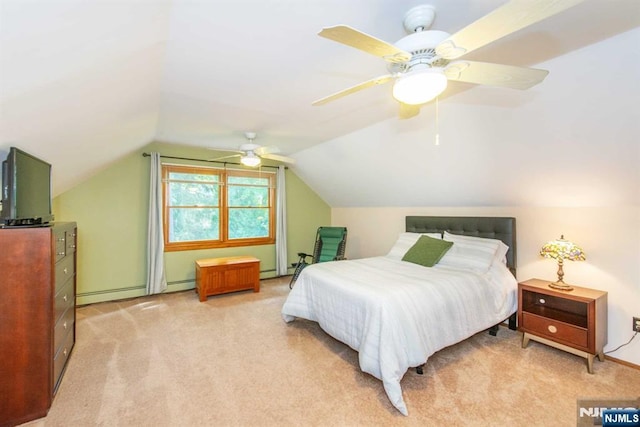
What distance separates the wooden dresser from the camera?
1735mm

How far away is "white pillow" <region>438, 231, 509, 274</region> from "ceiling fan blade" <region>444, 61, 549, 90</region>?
79.0 inches

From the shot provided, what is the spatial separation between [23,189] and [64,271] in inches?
32.5

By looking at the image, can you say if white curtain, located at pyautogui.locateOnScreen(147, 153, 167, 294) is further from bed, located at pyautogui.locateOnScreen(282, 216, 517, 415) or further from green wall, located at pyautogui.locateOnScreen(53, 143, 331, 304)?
bed, located at pyautogui.locateOnScreen(282, 216, 517, 415)

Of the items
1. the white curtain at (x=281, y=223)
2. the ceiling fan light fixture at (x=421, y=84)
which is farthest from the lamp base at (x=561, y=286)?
the white curtain at (x=281, y=223)

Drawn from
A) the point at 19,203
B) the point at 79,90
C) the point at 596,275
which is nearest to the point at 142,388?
the point at 19,203

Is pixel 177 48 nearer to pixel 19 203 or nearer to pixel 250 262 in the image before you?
pixel 19 203

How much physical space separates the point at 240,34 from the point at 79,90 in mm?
1065

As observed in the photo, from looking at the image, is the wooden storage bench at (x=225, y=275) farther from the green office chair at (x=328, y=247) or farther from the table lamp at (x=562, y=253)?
the table lamp at (x=562, y=253)

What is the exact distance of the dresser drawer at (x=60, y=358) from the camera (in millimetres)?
1995

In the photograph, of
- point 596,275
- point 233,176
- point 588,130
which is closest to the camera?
point 588,130

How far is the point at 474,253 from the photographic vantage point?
121 inches

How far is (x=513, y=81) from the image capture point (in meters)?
1.46

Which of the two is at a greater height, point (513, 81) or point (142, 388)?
point (513, 81)

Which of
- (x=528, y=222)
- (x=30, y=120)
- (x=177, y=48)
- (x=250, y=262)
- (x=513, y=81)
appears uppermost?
(x=177, y=48)
